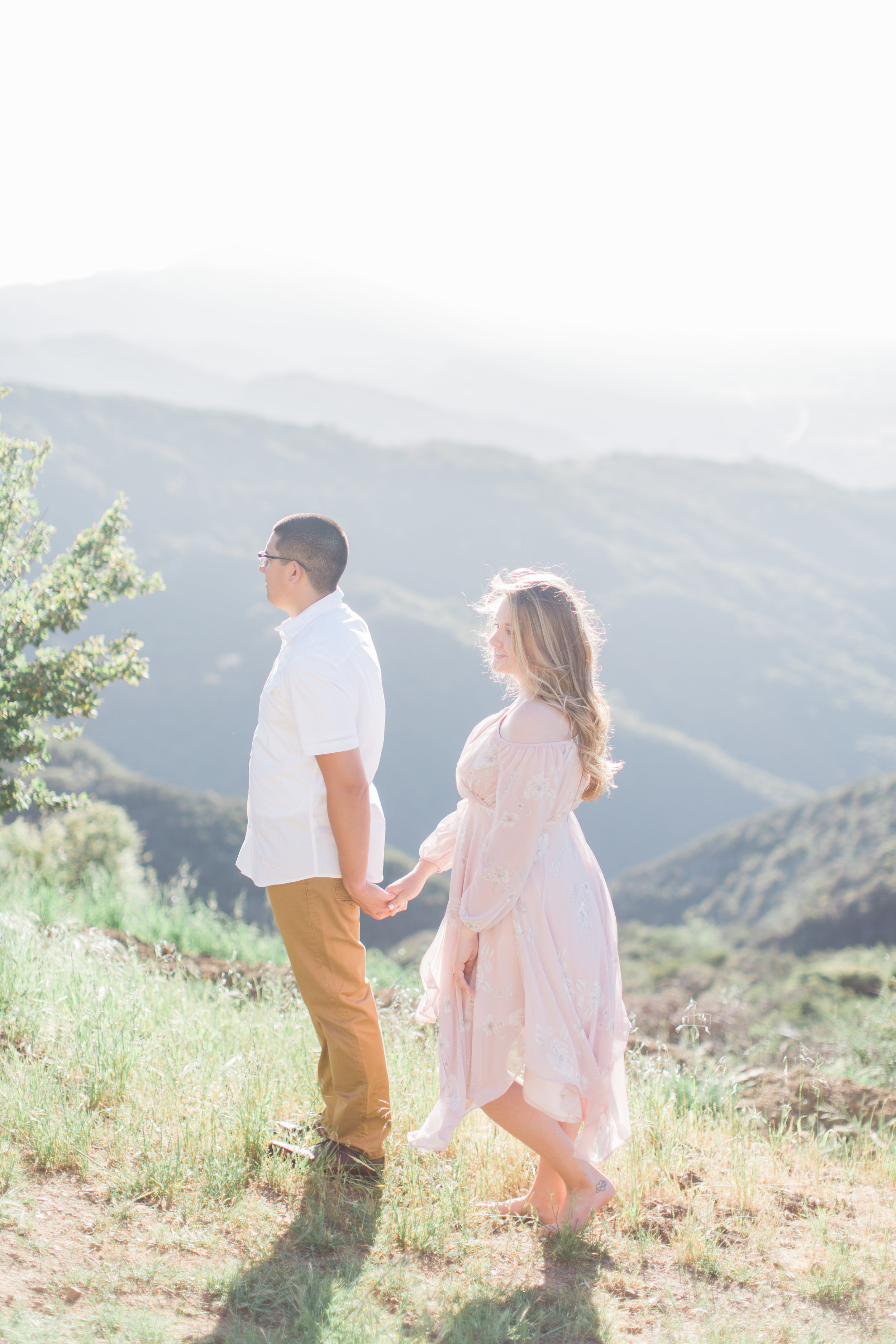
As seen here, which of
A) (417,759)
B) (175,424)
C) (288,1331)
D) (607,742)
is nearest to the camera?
(288,1331)

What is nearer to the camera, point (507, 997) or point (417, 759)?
point (507, 997)

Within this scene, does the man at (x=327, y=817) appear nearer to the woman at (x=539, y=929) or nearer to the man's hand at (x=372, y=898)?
the man's hand at (x=372, y=898)

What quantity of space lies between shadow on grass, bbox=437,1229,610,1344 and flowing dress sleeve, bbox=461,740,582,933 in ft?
2.71

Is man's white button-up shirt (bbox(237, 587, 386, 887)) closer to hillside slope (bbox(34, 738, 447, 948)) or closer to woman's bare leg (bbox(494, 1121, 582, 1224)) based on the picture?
woman's bare leg (bbox(494, 1121, 582, 1224))

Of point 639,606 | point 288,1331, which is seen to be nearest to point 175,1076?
point 288,1331

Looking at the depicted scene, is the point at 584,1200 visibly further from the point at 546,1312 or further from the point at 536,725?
the point at 536,725

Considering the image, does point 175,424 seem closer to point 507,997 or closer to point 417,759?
point 417,759

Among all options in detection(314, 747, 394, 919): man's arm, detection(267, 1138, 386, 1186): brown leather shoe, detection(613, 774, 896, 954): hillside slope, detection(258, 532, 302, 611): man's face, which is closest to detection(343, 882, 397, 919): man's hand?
detection(314, 747, 394, 919): man's arm

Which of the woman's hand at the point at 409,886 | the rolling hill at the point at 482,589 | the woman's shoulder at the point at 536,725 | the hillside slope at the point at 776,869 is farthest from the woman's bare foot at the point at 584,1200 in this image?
the rolling hill at the point at 482,589

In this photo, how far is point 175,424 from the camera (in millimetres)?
141250

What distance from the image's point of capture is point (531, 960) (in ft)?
7.86

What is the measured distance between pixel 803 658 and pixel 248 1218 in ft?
420

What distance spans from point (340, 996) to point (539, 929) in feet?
1.87

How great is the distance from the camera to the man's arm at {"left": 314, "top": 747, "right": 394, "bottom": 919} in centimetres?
242
